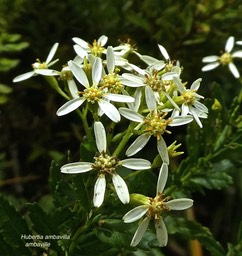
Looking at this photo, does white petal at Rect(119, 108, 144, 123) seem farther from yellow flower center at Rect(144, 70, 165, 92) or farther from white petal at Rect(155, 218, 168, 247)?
white petal at Rect(155, 218, 168, 247)

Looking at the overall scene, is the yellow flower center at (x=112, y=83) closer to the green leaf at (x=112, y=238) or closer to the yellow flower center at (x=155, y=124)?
the yellow flower center at (x=155, y=124)

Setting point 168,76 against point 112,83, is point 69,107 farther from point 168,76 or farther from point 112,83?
point 168,76

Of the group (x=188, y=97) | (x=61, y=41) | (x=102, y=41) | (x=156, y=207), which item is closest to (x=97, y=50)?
(x=102, y=41)

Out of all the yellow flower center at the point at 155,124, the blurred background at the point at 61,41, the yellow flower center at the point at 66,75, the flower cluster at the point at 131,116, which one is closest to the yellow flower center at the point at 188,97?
the flower cluster at the point at 131,116

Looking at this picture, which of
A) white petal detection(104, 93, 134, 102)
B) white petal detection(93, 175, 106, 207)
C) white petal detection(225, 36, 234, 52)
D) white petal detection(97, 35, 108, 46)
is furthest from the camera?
white petal detection(225, 36, 234, 52)

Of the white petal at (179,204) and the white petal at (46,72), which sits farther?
the white petal at (46,72)

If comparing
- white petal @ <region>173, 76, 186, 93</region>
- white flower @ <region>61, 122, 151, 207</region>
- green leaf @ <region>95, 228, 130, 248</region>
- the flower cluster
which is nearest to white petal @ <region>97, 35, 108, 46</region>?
the flower cluster

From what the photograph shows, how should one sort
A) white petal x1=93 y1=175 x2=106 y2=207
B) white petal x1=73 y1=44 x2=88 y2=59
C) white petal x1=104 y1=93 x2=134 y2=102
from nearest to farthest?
white petal x1=93 y1=175 x2=106 y2=207
white petal x1=104 y1=93 x2=134 y2=102
white petal x1=73 y1=44 x2=88 y2=59
